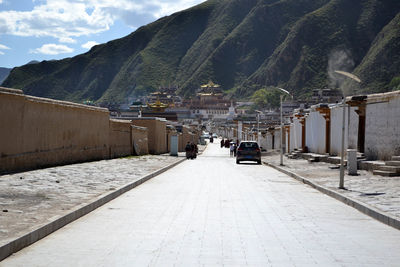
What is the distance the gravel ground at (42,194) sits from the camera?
7.73m

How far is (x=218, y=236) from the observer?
786cm

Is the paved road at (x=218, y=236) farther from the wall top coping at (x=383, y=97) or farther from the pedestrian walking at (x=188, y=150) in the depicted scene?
the pedestrian walking at (x=188, y=150)

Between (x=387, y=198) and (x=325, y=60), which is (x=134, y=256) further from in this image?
(x=325, y=60)

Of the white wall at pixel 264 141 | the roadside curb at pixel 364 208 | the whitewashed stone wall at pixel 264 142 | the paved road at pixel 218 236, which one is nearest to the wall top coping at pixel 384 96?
the roadside curb at pixel 364 208

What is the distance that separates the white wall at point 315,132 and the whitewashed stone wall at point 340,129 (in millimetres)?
2316

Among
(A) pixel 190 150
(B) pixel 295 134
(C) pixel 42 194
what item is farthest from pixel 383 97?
(A) pixel 190 150

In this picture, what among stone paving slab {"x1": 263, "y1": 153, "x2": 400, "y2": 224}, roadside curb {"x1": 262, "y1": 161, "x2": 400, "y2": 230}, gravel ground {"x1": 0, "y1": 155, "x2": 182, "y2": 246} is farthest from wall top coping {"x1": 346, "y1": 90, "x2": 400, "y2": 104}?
gravel ground {"x1": 0, "y1": 155, "x2": 182, "y2": 246}

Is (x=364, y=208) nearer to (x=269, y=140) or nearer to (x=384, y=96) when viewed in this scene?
(x=384, y=96)

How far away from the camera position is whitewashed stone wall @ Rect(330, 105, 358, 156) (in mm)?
25203

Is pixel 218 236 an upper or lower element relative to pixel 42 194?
lower

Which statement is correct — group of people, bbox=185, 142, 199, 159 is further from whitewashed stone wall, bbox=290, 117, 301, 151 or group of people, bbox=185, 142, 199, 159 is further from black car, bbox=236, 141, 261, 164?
whitewashed stone wall, bbox=290, 117, 301, 151

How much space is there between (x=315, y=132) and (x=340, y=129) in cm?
667

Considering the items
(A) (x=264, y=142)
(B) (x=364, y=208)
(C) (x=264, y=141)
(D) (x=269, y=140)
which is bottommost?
(B) (x=364, y=208)

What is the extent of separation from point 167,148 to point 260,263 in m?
49.3
